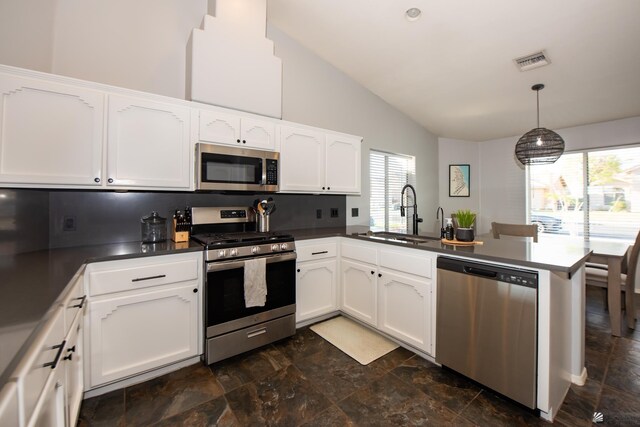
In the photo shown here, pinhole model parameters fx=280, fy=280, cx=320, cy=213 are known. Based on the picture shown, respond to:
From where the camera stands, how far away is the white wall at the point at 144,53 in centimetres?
191

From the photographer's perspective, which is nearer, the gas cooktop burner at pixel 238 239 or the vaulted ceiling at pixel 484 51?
the gas cooktop burner at pixel 238 239

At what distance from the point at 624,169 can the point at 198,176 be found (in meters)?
5.37

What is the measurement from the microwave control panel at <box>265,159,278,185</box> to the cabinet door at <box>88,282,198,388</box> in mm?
1065

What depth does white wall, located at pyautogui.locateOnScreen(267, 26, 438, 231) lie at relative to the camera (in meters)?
3.16

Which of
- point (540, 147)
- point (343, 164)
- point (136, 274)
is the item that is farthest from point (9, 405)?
point (540, 147)

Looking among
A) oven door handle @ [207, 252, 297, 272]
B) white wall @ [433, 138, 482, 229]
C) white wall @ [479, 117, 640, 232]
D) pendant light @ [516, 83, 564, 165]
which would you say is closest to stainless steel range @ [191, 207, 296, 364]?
oven door handle @ [207, 252, 297, 272]

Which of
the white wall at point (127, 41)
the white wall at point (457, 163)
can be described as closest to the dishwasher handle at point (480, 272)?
the white wall at point (127, 41)

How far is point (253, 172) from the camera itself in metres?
2.46

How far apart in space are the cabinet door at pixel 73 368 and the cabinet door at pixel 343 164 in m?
2.27

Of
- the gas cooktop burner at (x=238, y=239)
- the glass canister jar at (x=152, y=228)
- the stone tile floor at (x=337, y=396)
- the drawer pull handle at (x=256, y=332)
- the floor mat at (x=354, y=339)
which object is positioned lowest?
the stone tile floor at (x=337, y=396)

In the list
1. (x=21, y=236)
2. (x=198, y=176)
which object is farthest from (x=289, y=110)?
(x=21, y=236)

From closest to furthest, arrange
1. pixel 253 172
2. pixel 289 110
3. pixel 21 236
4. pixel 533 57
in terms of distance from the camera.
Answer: pixel 21 236
pixel 253 172
pixel 533 57
pixel 289 110

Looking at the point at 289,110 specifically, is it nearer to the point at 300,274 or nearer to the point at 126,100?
the point at 126,100

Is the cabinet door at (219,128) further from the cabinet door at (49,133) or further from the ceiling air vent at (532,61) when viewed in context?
the ceiling air vent at (532,61)
